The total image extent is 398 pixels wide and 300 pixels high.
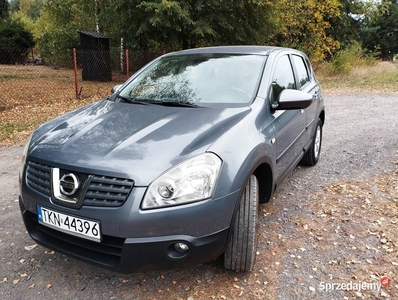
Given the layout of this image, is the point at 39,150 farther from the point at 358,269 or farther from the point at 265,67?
the point at 358,269

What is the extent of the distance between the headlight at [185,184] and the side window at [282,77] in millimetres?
1232

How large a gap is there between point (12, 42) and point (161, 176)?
26081mm

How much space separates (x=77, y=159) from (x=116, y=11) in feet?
39.5

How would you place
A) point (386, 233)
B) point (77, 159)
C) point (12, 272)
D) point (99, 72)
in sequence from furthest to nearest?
point (99, 72)
point (386, 233)
point (12, 272)
point (77, 159)

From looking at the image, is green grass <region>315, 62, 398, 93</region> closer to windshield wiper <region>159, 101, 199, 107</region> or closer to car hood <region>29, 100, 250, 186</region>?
windshield wiper <region>159, 101, 199, 107</region>

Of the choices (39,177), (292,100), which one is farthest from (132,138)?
(292,100)

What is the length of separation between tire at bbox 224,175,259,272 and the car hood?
1.54 ft

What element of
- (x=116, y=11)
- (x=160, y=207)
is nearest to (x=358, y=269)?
(x=160, y=207)

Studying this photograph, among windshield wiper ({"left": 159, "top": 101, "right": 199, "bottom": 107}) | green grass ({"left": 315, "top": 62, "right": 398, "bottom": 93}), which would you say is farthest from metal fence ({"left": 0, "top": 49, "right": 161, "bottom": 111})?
windshield wiper ({"left": 159, "top": 101, "right": 199, "bottom": 107})

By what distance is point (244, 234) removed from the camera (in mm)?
2291

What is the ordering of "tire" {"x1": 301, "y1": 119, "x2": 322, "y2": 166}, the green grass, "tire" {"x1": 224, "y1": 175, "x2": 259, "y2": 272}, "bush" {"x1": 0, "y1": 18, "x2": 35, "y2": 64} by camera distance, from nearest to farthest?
"tire" {"x1": 224, "y1": 175, "x2": 259, "y2": 272} < "tire" {"x1": 301, "y1": 119, "x2": 322, "y2": 166} < the green grass < "bush" {"x1": 0, "y1": 18, "x2": 35, "y2": 64}

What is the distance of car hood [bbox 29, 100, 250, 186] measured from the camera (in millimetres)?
1999

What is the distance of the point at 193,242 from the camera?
6.54 ft

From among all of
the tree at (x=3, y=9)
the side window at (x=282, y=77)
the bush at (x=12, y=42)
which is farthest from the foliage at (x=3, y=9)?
the side window at (x=282, y=77)
